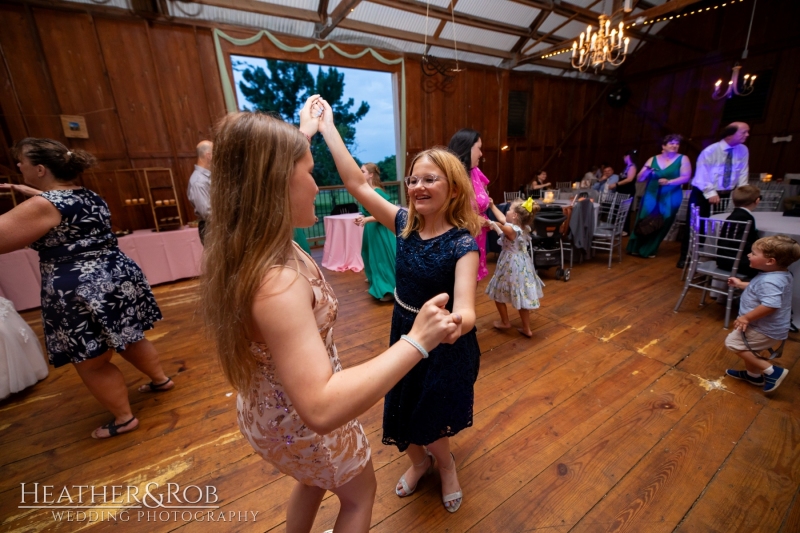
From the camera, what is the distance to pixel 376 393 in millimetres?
593

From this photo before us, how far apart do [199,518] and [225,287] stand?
139 centimetres

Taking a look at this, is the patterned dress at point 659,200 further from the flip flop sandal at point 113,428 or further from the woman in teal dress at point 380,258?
the flip flop sandal at point 113,428

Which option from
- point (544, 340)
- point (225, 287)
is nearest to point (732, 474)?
point (544, 340)

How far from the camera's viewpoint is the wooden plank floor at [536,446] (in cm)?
136

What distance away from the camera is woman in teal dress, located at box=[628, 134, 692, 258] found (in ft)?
14.1

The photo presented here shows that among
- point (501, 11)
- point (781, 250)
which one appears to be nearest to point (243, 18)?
point (501, 11)

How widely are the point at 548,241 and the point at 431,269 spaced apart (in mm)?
3332

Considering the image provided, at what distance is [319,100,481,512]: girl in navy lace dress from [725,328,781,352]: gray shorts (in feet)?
6.30

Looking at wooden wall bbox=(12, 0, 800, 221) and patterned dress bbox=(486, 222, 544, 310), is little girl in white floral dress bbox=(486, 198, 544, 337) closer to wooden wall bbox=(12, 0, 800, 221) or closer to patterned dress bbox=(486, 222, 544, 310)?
patterned dress bbox=(486, 222, 544, 310)

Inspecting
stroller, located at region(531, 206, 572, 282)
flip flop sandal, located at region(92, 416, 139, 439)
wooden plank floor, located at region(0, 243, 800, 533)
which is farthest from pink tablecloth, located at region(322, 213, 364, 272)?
flip flop sandal, located at region(92, 416, 139, 439)

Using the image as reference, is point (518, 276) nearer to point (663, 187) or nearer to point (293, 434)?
point (293, 434)

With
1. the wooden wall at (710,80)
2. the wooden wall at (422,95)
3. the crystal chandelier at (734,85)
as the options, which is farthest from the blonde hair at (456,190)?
the wooden wall at (710,80)

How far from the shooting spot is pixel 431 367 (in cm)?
120

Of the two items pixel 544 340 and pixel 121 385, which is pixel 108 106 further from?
pixel 544 340
